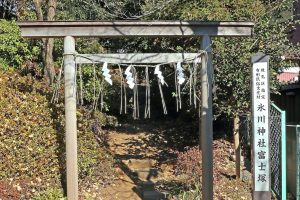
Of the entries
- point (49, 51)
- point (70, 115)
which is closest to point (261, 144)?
point (70, 115)

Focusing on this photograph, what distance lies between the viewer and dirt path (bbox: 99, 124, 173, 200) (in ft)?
29.1

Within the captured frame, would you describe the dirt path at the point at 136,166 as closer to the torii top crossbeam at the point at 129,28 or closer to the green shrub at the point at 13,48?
the green shrub at the point at 13,48

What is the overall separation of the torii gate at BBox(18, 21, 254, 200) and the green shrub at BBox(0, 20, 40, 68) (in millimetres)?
3882

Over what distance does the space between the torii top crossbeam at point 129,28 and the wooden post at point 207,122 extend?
23 centimetres

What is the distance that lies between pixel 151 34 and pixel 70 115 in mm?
1824

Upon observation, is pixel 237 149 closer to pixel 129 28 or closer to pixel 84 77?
pixel 129 28

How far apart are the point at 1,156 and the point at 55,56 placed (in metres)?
4.14

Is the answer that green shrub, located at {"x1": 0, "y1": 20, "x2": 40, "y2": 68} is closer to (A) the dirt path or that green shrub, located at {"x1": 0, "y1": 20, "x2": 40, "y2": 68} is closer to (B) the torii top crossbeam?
(A) the dirt path

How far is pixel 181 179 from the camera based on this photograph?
30.1 ft

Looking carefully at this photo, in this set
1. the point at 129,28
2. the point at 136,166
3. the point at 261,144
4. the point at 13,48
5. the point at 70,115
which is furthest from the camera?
the point at 13,48

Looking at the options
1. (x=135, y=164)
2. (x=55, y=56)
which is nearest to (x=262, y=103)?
(x=135, y=164)

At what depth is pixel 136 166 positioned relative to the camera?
10281mm

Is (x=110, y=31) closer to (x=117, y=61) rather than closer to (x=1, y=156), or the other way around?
(x=117, y=61)

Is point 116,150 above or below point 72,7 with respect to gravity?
below
